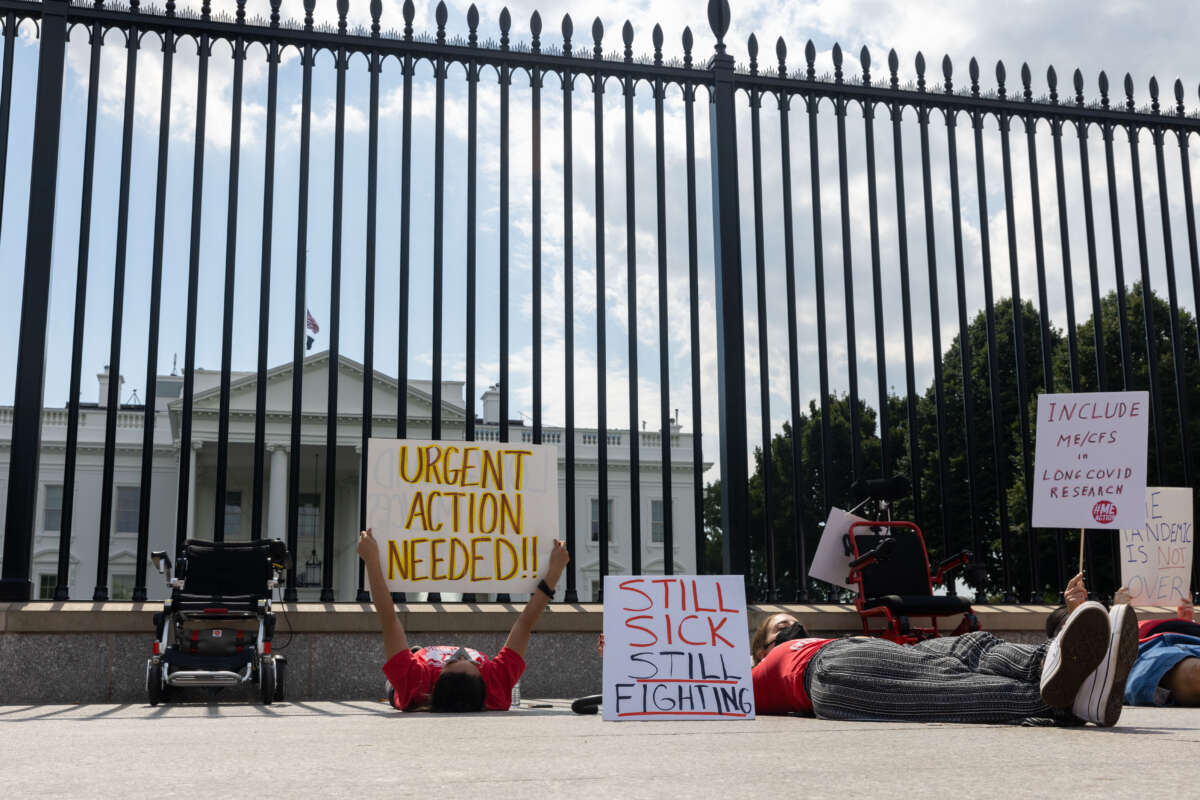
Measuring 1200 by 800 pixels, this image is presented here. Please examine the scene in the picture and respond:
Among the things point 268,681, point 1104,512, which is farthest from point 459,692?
point 1104,512

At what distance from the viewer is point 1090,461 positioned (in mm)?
7258

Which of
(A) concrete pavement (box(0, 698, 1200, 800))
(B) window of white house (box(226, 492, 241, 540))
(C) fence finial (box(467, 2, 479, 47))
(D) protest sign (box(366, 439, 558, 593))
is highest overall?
(C) fence finial (box(467, 2, 479, 47))

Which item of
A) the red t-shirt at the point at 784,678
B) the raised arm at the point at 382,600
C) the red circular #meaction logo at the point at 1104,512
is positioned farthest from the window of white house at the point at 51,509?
the red t-shirt at the point at 784,678

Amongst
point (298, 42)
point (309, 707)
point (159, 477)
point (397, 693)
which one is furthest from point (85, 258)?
point (159, 477)

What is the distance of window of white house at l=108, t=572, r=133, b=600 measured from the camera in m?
32.6

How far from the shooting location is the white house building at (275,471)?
3097 cm

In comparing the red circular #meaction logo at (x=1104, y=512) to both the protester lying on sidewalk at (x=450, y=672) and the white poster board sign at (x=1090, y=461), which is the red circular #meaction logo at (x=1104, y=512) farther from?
the protester lying on sidewalk at (x=450, y=672)

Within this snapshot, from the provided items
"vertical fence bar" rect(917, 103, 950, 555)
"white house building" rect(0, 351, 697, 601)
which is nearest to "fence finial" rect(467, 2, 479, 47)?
"vertical fence bar" rect(917, 103, 950, 555)

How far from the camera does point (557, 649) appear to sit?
6.61m

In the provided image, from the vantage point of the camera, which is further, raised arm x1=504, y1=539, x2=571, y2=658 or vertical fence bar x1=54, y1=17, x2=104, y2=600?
vertical fence bar x1=54, y1=17, x2=104, y2=600

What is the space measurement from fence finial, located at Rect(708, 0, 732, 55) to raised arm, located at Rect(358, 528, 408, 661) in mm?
4269

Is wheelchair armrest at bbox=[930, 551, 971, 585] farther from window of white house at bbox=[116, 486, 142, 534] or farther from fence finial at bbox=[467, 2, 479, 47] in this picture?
window of white house at bbox=[116, 486, 142, 534]

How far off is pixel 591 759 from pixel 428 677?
2.37m

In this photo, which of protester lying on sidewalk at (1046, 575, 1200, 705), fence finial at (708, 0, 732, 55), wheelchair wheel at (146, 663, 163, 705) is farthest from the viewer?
fence finial at (708, 0, 732, 55)
